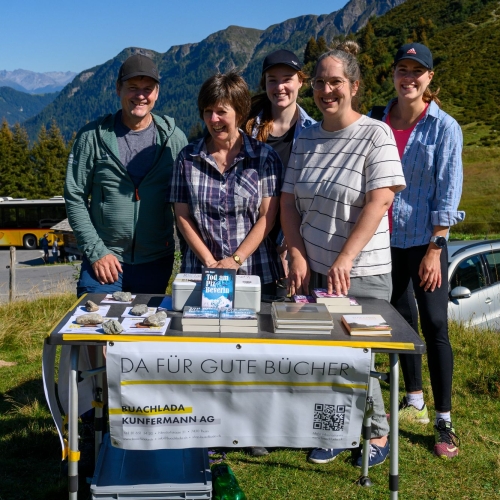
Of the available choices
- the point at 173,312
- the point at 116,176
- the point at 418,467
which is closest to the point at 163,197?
the point at 116,176

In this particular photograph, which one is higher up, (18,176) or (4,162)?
(4,162)

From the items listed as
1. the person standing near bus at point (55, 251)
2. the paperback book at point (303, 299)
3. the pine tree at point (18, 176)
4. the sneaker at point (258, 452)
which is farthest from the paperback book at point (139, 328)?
the pine tree at point (18, 176)

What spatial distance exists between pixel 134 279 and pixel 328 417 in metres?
1.52

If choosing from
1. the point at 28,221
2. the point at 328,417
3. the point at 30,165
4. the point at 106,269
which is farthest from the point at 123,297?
the point at 30,165

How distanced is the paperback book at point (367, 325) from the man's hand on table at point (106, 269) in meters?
1.47

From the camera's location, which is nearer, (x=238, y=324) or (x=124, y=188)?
(x=238, y=324)

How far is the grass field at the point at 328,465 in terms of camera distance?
3.37 m

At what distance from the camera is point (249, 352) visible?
272 cm

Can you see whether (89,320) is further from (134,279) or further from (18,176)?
(18,176)

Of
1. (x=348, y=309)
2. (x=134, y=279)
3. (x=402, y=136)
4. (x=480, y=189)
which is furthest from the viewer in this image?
(x=480, y=189)

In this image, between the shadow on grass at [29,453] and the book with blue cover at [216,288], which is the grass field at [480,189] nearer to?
the shadow on grass at [29,453]

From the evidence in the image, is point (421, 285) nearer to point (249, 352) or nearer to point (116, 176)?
point (249, 352)

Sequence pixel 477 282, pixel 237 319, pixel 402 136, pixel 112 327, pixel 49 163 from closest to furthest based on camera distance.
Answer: pixel 112 327 < pixel 237 319 < pixel 402 136 < pixel 477 282 < pixel 49 163

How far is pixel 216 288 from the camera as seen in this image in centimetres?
295
